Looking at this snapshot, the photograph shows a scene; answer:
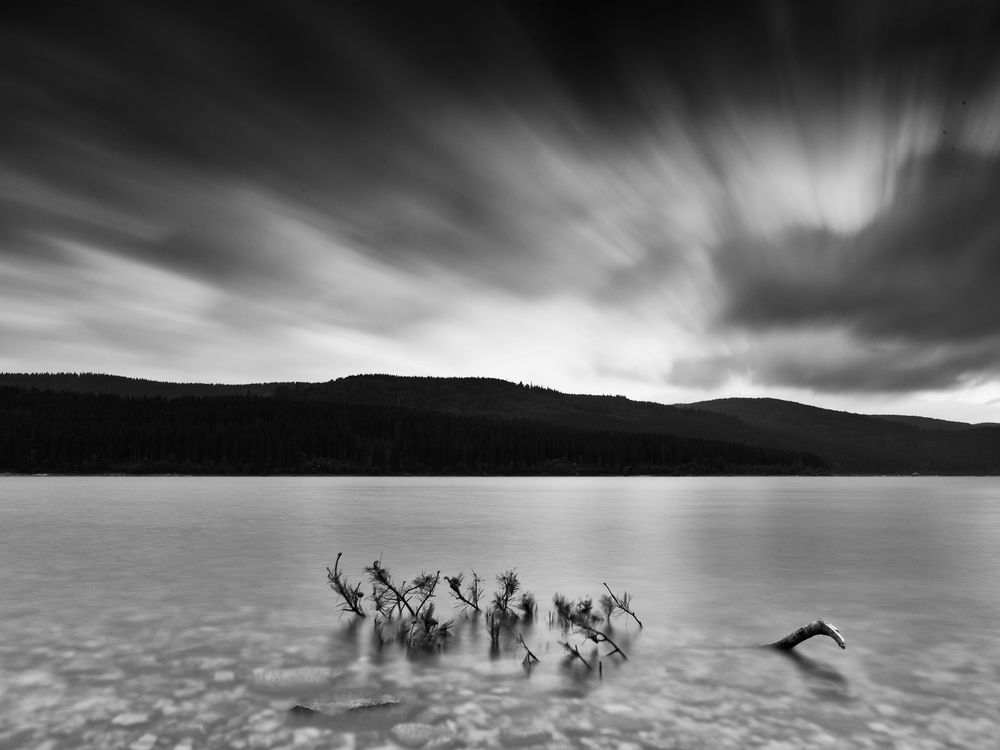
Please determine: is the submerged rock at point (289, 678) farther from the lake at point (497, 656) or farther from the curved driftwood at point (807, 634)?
the curved driftwood at point (807, 634)

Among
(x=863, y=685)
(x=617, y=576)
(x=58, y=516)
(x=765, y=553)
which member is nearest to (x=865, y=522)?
(x=765, y=553)

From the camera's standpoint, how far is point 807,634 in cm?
1349

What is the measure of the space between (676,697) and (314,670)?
6552 millimetres

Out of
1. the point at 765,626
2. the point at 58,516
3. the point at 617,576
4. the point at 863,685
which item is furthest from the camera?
the point at 58,516

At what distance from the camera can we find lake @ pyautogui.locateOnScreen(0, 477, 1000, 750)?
9625 millimetres

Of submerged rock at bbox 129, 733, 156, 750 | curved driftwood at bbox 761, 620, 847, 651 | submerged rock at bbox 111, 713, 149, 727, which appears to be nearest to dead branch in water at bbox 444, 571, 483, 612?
curved driftwood at bbox 761, 620, 847, 651

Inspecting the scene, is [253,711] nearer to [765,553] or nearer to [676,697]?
[676,697]

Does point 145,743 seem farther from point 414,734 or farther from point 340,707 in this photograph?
point 414,734

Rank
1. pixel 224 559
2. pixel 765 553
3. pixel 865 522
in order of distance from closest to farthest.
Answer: pixel 224 559
pixel 765 553
pixel 865 522

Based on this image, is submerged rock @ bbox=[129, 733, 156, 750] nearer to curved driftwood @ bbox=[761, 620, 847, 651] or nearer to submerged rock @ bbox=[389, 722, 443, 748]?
submerged rock @ bbox=[389, 722, 443, 748]

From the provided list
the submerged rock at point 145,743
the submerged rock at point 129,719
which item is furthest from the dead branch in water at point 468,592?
the submerged rock at point 145,743

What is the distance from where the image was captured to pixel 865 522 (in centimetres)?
5453

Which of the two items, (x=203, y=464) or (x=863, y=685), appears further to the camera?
(x=203, y=464)

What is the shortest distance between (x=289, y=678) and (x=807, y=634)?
9989mm
